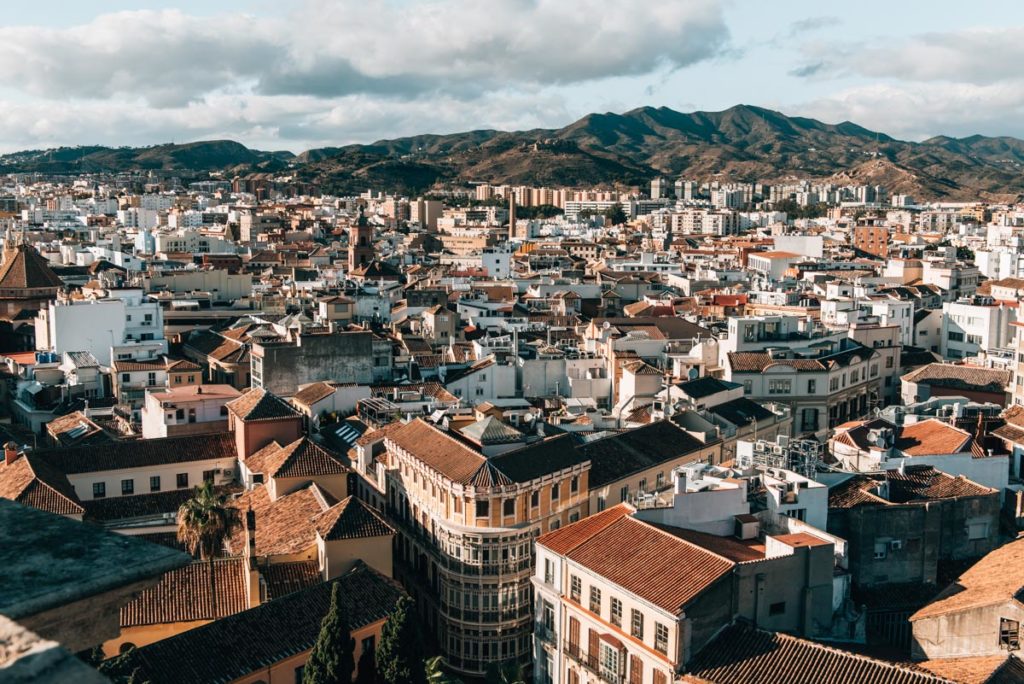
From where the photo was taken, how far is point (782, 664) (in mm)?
22641

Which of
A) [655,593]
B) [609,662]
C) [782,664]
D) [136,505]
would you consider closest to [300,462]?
[136,505]

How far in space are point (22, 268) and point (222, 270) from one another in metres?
15.6

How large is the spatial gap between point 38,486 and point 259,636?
1196 centimetres

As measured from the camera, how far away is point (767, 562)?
82.6 ft

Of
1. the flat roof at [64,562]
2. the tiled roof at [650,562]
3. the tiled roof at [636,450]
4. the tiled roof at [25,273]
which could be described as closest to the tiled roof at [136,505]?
the tiled roof at [636,450]

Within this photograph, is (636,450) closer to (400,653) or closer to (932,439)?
(932,439)

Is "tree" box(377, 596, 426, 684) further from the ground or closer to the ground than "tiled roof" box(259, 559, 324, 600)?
further from the ground

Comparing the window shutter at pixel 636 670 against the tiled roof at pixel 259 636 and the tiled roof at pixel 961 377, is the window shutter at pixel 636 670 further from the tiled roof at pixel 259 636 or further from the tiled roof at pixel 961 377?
the tiled roof at pixel 961 377

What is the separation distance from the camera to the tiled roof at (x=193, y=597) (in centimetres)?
2755

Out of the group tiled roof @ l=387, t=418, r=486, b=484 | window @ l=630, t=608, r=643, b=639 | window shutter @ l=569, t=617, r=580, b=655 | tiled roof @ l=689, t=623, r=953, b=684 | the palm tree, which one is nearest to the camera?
tiled roof @ l=689, t=623, r=953, b=684

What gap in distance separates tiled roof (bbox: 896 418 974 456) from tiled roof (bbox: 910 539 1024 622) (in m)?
7.00

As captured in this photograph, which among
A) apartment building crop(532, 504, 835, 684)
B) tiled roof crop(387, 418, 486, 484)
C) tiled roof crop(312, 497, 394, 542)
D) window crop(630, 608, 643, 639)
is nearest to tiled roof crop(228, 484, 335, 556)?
tiled roof crop(312, 497, 394, 542)

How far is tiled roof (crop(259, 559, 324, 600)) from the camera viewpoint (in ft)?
96.5

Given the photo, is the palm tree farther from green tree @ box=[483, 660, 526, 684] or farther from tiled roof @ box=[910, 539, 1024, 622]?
tiled roof @ box=[910, 539, 1024, 622]
